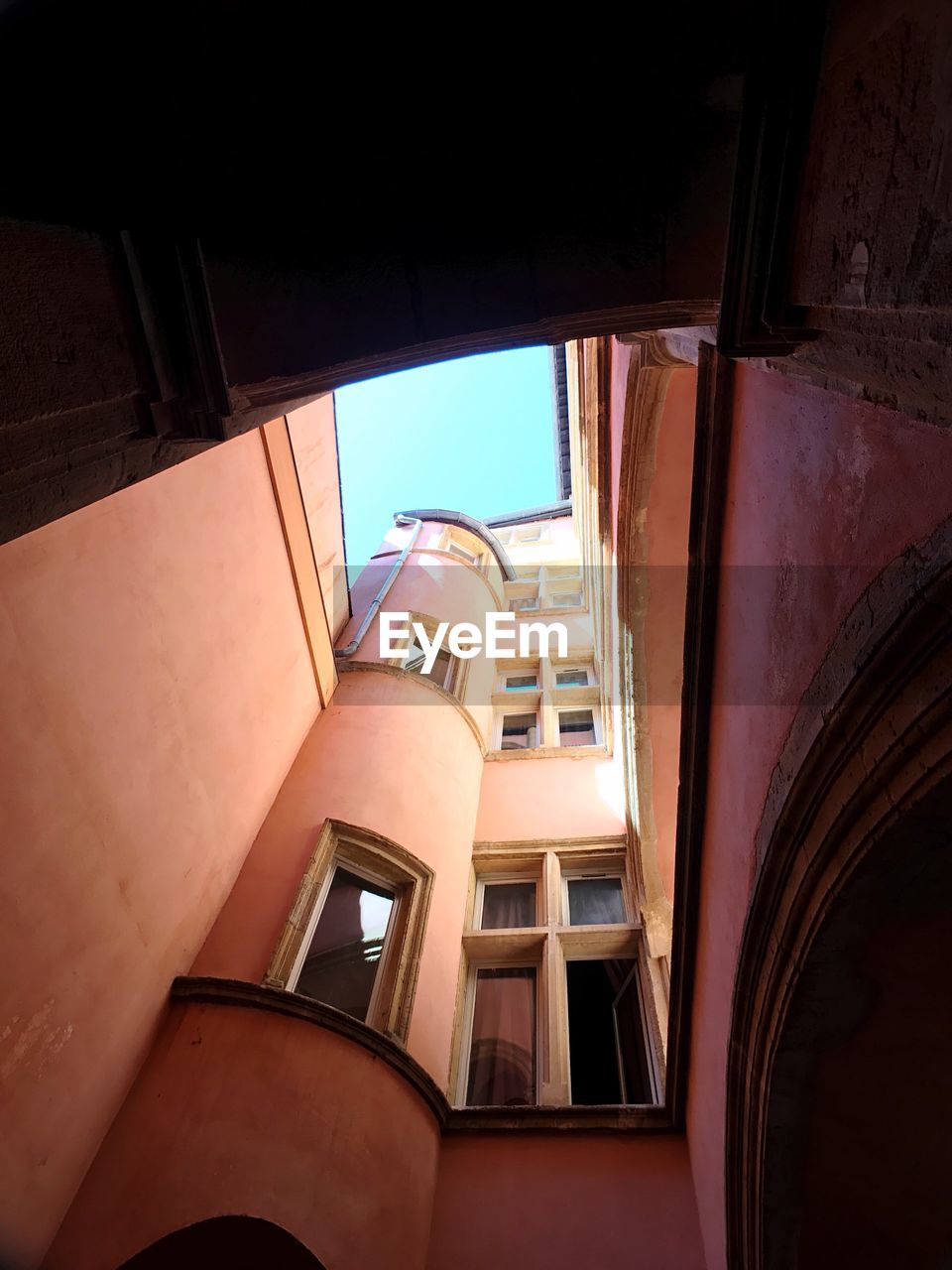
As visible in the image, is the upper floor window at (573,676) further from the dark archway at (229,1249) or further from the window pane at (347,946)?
the dark archway at (229,1249)

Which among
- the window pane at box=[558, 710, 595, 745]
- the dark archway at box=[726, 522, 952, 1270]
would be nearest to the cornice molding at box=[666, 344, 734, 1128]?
the dark archway at box=[726, 522, 952, 1270]

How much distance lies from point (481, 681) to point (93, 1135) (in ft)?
23.2

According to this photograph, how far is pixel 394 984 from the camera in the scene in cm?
492

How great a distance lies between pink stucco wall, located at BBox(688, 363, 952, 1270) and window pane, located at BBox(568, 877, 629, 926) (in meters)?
2.83

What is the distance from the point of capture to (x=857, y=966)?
2.27 meters

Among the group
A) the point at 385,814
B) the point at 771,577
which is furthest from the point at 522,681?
the point at 771,577

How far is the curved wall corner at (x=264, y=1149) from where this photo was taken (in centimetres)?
331

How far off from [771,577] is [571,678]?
369 inches

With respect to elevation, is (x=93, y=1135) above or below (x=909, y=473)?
below

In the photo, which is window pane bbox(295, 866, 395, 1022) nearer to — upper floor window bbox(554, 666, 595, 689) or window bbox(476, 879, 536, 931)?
window bbox(476, 879, 536, 931)

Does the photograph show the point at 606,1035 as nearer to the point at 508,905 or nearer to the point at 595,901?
the point at 595,901

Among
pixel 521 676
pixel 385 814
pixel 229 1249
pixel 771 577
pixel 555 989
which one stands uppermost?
pixel 521 676

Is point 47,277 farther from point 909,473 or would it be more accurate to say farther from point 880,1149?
point 880,1149

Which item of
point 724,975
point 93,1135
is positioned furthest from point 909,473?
point 93,1135
